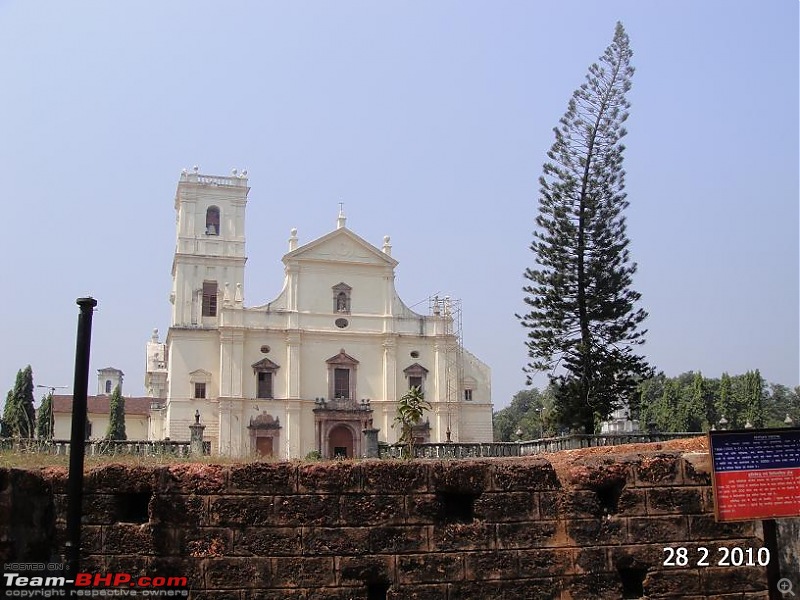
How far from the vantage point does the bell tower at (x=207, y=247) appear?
37875mm

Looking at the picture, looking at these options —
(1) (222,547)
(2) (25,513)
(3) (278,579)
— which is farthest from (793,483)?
(2) (25,513)

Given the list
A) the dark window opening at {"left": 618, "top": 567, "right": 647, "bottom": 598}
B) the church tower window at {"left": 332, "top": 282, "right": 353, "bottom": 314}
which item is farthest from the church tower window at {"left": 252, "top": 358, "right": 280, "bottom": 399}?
the dark window opening at {"left": 618, "top": 567, "right": 647, "bottom": 598}

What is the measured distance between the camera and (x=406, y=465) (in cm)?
Result: 554

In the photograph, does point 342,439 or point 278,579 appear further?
point 342,439

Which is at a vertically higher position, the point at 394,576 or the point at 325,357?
the point at 325,357

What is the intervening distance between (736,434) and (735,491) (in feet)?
1.19

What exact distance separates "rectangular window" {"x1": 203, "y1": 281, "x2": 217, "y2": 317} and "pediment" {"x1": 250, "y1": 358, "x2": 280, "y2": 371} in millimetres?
3663

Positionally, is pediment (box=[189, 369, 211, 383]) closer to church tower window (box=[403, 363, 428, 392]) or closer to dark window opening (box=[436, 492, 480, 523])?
church tower window (box=[403, 363, 428, 392])

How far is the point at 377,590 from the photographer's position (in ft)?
17.7

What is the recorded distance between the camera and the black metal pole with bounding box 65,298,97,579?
4797mm

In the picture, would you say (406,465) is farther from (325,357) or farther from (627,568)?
(325,357)

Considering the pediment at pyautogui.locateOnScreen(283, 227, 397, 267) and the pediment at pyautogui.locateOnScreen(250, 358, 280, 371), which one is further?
the pediment at pyautogui.locateOnScreen(283, 227, 397, 267)

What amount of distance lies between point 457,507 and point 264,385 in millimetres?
31229

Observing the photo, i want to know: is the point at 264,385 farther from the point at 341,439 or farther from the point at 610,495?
the point at 610,495
